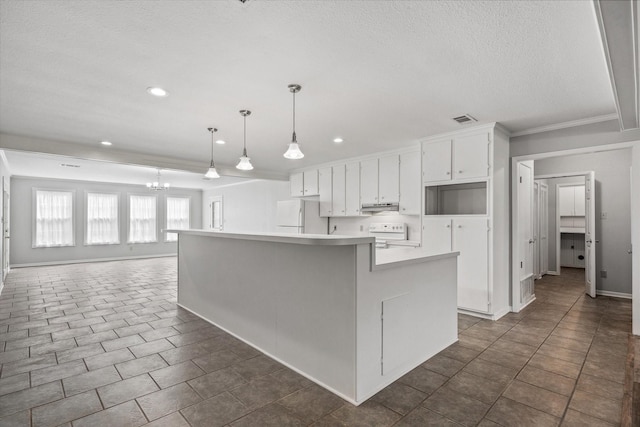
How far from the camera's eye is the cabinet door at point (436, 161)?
14.3ft

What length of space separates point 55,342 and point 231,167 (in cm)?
431

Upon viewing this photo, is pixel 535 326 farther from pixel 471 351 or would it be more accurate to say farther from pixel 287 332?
pixel 287 332

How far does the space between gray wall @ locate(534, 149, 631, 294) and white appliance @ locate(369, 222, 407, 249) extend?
126 inches

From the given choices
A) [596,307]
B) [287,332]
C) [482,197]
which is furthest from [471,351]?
[596,307]

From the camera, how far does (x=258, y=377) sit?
249 cm

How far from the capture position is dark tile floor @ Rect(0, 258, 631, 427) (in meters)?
2.01

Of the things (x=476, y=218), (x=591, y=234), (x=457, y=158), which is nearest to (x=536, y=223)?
(x=591, y=234)

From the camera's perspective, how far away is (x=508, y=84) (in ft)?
9.23

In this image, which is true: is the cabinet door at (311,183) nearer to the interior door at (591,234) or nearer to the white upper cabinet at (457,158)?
the white upper cabinet at (457,158)

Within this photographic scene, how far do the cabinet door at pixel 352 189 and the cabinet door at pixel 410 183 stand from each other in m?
0.96

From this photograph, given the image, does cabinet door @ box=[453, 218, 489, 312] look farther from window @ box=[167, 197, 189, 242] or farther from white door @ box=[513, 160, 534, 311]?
window @ box=[167, 197, 189, 242]

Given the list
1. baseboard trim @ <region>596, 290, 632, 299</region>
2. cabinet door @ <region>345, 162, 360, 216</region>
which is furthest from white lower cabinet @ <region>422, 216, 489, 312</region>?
baseboard trim @ <region>596, 290, 632, 299</region>

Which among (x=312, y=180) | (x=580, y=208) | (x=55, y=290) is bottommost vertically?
(x=55, y=290)

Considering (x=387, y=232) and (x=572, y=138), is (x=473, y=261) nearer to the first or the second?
(x=387, y=232)
